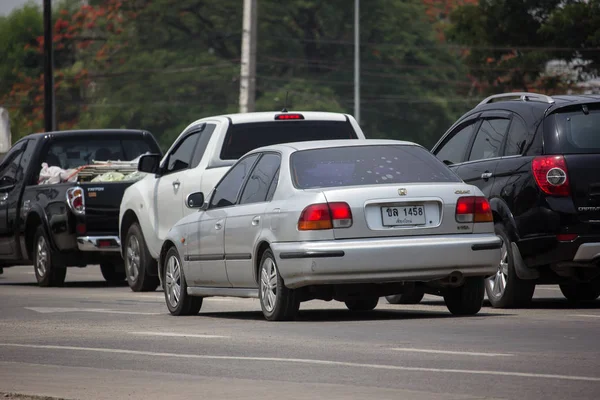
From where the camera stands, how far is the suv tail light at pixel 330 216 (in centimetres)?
1217

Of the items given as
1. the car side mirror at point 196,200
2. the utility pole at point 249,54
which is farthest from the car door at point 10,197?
the utility pole at point 249,54

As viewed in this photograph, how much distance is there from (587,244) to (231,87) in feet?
180

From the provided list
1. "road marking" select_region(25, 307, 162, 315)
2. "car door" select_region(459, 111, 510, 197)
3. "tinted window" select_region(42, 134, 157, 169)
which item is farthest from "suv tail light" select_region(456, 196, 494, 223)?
"tinted window" select_region(42, 134, 157, 169)

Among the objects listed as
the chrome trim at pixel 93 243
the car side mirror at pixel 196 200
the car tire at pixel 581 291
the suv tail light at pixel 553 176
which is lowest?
the chrome trim at pixel 93 243

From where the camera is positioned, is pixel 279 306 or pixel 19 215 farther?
pixel 19 215

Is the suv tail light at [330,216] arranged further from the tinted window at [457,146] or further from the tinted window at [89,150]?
the tinted window at [89,150]

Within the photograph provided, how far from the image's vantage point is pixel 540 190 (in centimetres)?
1337

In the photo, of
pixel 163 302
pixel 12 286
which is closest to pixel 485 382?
pixel 163 302

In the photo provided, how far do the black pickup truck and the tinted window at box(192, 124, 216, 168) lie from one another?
11.3 ft

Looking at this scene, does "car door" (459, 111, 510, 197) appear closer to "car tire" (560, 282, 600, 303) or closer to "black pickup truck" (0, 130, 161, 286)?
"car tire" (560, 282, 600, 303)

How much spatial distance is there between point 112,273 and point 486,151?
9.17 m

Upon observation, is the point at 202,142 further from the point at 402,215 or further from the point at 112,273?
the point at 112,273

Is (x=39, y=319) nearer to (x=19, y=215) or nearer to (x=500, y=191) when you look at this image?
(x=500, y=191)

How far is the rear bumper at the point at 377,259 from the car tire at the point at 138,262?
6.42 meters
